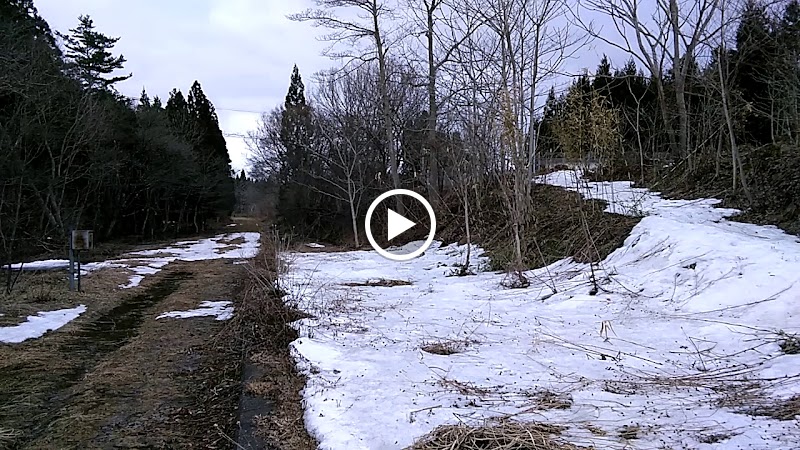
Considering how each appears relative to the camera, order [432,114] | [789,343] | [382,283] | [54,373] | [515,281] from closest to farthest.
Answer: [789,343], [54,373], [515,281], [382,283], [432,114]

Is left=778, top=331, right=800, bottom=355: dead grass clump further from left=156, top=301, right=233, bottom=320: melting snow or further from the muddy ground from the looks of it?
left=156, top=301, right=233, bottom=320: melting snow

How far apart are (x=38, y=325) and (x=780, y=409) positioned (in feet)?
25.0

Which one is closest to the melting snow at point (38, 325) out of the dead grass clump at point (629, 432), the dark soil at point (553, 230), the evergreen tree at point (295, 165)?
the dark soil at point (553, 230)

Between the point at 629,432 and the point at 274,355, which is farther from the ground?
the point at 629,432

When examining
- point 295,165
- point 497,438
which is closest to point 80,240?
point 497,438

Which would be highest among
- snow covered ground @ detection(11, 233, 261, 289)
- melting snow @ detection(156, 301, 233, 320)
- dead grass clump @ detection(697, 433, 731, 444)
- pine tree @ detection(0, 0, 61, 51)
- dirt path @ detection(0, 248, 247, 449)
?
pine tree @ detection(0, 0, 61, 51)

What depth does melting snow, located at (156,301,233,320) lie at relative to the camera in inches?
317

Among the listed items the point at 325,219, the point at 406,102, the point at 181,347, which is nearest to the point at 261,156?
the point at 325,219

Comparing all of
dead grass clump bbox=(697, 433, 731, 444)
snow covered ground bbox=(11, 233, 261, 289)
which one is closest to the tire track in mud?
snow covered ground bbox=(11, 233, 261, 289)

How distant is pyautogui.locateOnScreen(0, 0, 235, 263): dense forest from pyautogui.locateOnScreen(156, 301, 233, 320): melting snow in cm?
298

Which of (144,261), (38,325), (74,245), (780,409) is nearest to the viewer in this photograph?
(780,409)

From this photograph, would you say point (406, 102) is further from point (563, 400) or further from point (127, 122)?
point (563, 400)

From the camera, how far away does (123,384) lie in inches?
190

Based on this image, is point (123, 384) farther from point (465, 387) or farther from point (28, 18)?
point (28, 18)
